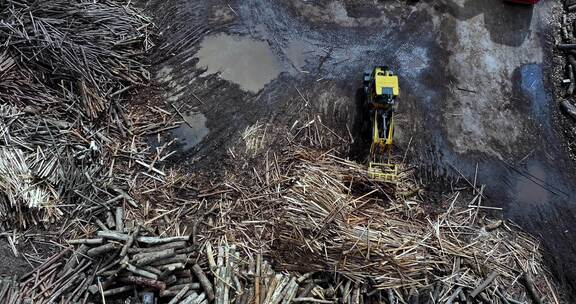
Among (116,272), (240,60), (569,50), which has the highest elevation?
(569,50)

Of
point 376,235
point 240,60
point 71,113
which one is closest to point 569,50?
point 376,235

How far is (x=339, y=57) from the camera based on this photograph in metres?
13.2

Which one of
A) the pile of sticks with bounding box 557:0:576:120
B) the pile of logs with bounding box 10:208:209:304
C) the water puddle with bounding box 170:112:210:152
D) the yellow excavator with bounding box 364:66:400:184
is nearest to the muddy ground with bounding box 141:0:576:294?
the water puddle with bounding box 170:112:210:152

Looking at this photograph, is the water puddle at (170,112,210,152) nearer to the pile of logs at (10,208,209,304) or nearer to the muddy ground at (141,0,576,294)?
the muddy ground at (141,0,576,294)

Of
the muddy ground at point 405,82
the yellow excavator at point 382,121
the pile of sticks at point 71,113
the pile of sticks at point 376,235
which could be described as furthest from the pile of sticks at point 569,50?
the pile of sticks at point 71,113

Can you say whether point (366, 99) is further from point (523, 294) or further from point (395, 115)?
point (523, 294)

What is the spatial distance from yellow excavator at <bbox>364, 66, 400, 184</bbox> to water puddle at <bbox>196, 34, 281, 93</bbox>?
271cm

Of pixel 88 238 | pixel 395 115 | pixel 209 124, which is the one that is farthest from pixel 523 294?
pixel 88 238

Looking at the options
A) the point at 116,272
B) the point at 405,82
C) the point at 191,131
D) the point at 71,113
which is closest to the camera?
the point at 116,272

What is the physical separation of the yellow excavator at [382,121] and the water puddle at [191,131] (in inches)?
160

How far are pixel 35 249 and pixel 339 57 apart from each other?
27.9 feet

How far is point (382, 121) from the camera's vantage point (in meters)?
11.7

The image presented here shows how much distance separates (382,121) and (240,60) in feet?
13.2

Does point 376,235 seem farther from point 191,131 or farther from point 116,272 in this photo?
→ point 116,272
